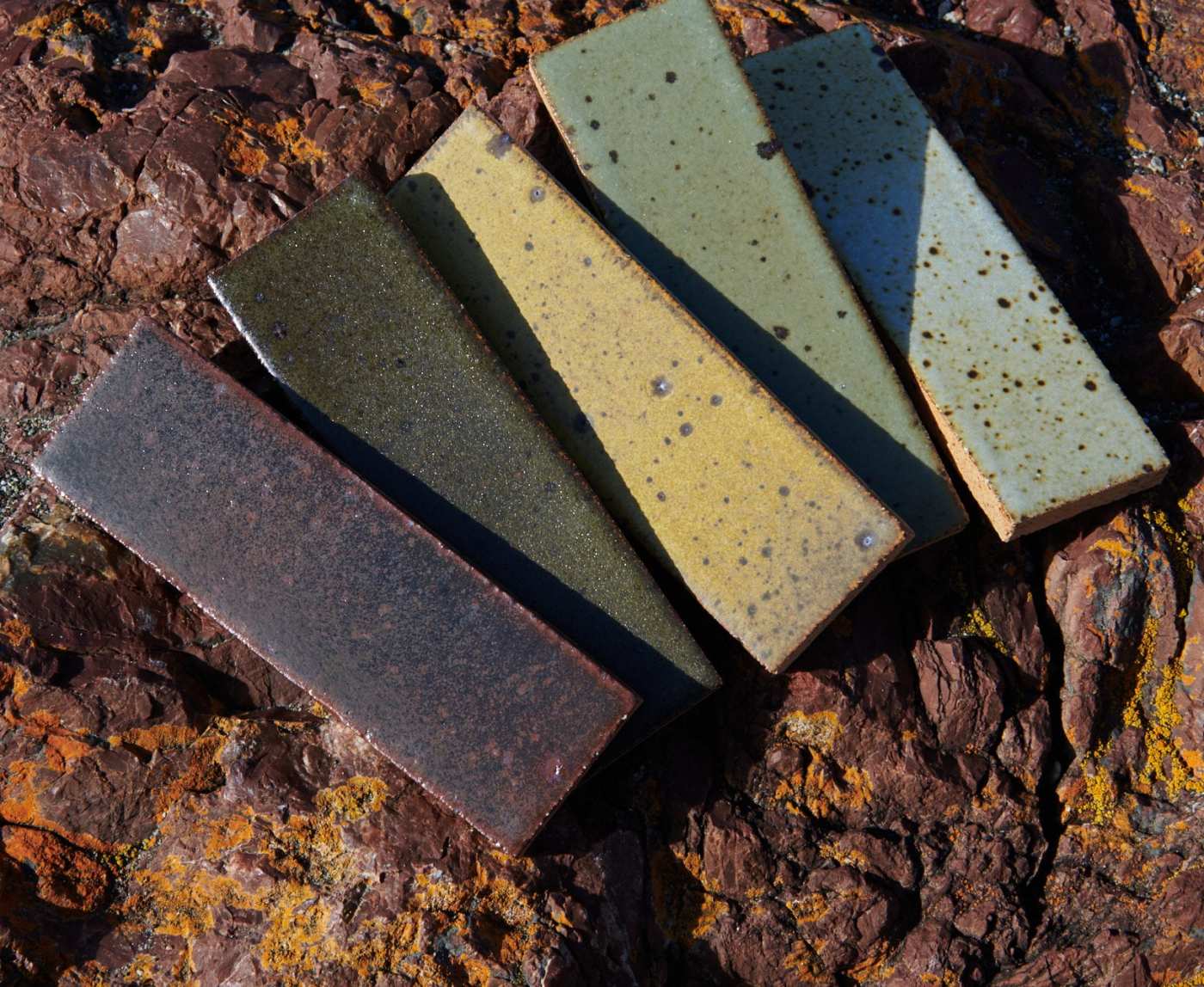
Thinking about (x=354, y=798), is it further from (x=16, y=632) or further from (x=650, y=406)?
(x=650, y=406)

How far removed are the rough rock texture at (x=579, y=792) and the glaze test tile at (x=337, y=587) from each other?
181mm

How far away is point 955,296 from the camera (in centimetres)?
301

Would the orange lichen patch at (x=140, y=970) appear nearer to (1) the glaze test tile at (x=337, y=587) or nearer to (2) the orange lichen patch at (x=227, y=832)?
(2) the orange lichen patch at (x=227, y=832)

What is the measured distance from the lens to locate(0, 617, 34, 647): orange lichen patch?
104 inches

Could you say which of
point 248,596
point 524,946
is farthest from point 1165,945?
point 248,596

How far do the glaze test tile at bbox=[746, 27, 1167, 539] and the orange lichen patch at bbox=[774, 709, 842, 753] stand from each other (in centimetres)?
62

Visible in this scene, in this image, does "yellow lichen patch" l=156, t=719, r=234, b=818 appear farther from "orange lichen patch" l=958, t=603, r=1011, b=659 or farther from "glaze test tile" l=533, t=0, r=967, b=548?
"orange lichen patch" l=958, t=603, r=1011, b=659

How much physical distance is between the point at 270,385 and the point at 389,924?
132 cm

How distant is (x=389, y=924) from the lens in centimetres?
242

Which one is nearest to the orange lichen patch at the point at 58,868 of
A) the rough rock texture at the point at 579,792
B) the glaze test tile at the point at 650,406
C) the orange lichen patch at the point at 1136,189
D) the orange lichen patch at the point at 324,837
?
the rough rock texture at the point at 579,792

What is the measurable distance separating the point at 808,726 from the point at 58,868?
173 cm

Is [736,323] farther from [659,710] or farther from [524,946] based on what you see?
[524,946]

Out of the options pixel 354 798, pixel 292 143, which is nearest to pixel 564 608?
pixel 354 798

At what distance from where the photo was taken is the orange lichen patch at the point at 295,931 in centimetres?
239
